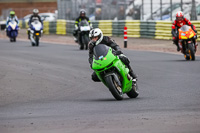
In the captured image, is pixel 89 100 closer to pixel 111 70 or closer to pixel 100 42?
pixel 111 70

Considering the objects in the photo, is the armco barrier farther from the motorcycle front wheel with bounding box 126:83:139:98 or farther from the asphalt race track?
the motorcycle front wheel with bounding box 126:83:139:98

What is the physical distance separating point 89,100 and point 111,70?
821mm

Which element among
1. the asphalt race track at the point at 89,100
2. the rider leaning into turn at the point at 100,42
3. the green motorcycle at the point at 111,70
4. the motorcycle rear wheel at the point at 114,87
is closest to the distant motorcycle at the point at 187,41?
the asphalt race track at the point at 89,100

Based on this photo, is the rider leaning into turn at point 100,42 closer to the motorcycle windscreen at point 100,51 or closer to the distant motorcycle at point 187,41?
the motorcycle windscreen at point 100,51

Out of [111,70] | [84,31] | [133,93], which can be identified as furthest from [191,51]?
[111,70]

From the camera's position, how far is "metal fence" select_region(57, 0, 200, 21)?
1276 inches

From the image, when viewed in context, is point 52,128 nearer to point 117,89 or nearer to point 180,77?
point 117,89

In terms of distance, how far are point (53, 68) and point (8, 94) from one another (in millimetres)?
5709

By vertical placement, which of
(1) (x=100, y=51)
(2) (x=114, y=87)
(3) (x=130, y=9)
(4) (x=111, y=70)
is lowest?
(2) (x=114, y=87)

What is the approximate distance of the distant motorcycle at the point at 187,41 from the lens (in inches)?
775

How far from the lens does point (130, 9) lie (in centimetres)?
3772

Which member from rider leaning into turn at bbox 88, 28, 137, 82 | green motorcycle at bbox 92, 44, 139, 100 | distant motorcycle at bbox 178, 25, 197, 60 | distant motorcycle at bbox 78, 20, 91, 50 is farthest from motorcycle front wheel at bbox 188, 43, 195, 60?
green motorcycle at bbox 92, 44, 139, 100

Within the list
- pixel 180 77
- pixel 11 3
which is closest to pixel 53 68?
pixel 180 77

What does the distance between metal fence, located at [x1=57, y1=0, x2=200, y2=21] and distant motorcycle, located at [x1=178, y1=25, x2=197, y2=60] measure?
11.4 m
